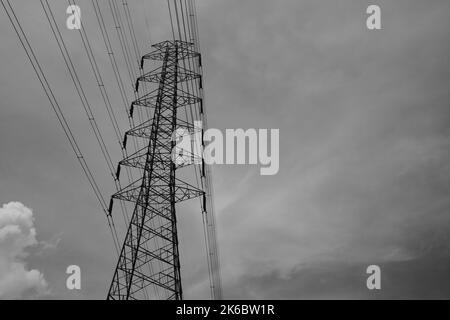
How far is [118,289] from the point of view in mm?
16531

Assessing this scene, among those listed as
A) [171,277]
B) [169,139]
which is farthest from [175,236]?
[169,139]

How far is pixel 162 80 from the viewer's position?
77.9 ft
